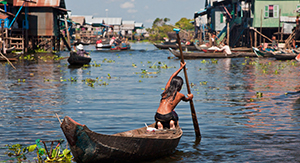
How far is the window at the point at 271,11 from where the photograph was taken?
134 feet

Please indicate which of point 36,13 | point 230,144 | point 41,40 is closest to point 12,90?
point 230,144

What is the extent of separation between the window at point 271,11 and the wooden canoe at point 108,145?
36443 mm

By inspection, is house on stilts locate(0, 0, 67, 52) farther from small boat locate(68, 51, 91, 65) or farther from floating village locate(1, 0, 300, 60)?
small boat locate(68, 51, 91, 65)

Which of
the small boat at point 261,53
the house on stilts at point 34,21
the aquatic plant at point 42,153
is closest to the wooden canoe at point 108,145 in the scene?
the aquatic plant at point 42,153

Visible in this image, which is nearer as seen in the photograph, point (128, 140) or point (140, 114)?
point (128, 140)

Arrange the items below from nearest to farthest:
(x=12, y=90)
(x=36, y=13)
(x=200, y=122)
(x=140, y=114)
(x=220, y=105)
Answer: (x=200, y=122) < (x=140, y=114) < (x=220, y=105) < (x=12, y=90) < (x=36, y=13)

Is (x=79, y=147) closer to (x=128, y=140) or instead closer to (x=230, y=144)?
(x=128, y=140)

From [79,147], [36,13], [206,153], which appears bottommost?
[206,153]

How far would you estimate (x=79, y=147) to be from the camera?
643 cm

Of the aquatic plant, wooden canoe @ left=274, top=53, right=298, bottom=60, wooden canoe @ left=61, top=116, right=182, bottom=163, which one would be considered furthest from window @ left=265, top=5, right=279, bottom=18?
the aquatic plant

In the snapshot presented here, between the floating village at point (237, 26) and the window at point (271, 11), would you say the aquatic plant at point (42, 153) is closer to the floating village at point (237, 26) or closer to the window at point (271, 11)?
the floating village at point (237, 26)

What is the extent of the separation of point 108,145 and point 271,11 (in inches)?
1492

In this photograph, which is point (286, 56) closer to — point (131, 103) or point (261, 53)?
point (261, 53)

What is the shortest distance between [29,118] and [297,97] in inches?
374
